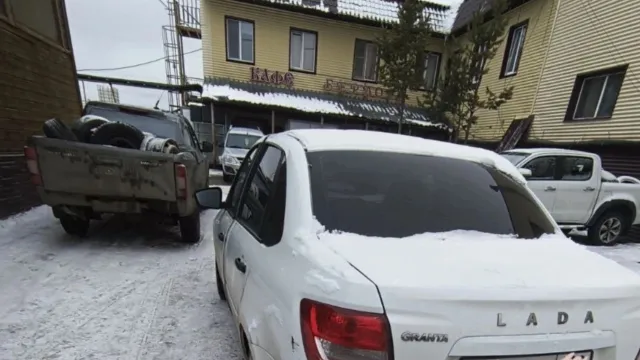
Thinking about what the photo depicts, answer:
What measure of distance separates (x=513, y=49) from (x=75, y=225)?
1453cm

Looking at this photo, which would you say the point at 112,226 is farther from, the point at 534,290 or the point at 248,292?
the point at 534,290

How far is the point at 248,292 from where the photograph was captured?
5.82ft

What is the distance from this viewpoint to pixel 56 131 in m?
4.19

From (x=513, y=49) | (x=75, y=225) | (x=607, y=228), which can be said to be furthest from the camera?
(x=513, y=49)

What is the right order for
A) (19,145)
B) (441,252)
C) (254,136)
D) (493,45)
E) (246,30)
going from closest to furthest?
1. (441,252)
2. (19,145)
3. (493,45)
4. (254,136)
5. (246,30)

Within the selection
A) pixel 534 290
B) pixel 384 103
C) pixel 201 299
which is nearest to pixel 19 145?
pixel 201 299

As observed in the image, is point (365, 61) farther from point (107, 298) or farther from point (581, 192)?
point (107, 298)

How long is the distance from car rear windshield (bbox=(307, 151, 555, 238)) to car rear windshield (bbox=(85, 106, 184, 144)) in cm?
479

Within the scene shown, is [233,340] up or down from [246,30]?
down

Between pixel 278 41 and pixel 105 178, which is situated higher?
pixel 278 41

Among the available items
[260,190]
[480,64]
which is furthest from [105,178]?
[480,64]

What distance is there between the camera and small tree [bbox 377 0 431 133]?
37.5ft

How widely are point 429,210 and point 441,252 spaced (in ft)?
1.27

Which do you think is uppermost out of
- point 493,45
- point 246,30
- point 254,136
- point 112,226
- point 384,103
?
point 246,30
